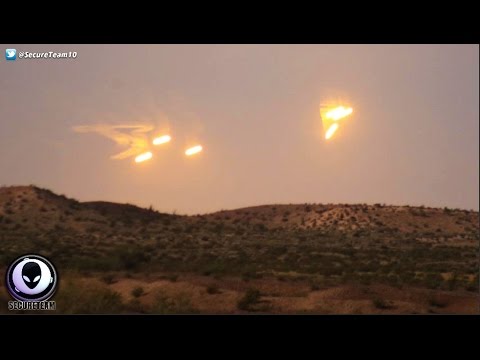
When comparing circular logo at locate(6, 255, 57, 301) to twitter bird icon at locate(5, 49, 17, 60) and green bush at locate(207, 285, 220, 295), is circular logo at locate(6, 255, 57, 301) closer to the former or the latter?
twitter bird icon at locate(5, 49, 17, 60)

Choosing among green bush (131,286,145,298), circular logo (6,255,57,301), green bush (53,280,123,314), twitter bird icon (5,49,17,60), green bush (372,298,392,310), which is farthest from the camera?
green bush (131,286,145,298)

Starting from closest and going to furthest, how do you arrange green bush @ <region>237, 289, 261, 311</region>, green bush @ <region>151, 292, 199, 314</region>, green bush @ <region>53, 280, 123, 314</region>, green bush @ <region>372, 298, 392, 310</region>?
green bush @ <region>53, 280, 123, 314</region> → green bush @ <region>151, 292, 199, 314</region> → green bush @ <region>237, 289, 261, 311</region> → green bush @ <region>372, 298, 392, 310</region>

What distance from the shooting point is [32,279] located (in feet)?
34.6

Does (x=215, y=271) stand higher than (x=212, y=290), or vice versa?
(x=215, y=271)

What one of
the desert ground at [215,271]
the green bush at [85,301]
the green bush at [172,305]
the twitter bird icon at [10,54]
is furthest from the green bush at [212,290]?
the twitter bird icon at [10,54]

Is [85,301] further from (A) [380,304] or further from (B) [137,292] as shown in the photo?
(A) [380,304]

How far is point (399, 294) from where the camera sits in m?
18.2

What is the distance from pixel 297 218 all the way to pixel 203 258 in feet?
140

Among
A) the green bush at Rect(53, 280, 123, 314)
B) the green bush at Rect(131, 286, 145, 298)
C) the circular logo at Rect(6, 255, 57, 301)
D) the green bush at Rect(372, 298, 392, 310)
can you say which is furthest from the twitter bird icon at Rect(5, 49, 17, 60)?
the green bush at Rect(372, 298, 392, 310)

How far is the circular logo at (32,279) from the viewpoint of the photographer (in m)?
10.4

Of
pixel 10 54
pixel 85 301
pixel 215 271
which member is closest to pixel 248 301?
pixel 85 301

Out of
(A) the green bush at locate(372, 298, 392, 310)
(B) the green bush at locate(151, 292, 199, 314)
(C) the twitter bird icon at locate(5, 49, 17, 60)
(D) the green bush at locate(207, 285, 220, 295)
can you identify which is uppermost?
(C) the twitter bird icon at locate(5, 49, 17, 60)

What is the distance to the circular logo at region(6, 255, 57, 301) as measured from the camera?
10422 mm
